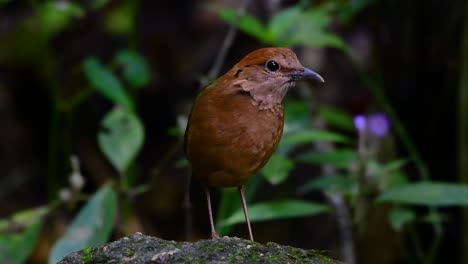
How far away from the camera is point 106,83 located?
5.13 metres

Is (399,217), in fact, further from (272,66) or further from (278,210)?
(272,66)

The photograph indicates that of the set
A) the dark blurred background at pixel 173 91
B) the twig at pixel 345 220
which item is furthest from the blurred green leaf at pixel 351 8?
the twig at pixel 345 220

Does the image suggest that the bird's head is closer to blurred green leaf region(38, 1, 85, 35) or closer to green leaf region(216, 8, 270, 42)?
green leaf region(216, 8, 270, 42)

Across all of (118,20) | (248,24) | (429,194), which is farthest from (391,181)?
(118,20)

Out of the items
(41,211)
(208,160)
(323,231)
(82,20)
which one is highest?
(82,20)

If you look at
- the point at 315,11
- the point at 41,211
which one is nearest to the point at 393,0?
→ the point at 315,11

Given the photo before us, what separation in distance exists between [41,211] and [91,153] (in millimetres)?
3310

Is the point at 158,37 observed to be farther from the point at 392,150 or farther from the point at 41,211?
the point at 41,211

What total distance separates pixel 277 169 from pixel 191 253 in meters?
1.65

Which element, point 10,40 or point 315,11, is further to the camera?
point 10,40

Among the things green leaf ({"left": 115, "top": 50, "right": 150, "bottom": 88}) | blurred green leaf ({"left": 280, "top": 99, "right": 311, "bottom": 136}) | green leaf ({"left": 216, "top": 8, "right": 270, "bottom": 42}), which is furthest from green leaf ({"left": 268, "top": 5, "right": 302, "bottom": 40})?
green leaf ({"left": 115, "top": 50, "right": 150, "bottom": 88})

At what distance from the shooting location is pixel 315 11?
18.0 feet

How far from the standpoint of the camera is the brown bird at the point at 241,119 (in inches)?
133

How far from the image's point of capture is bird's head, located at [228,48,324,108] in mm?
3520
